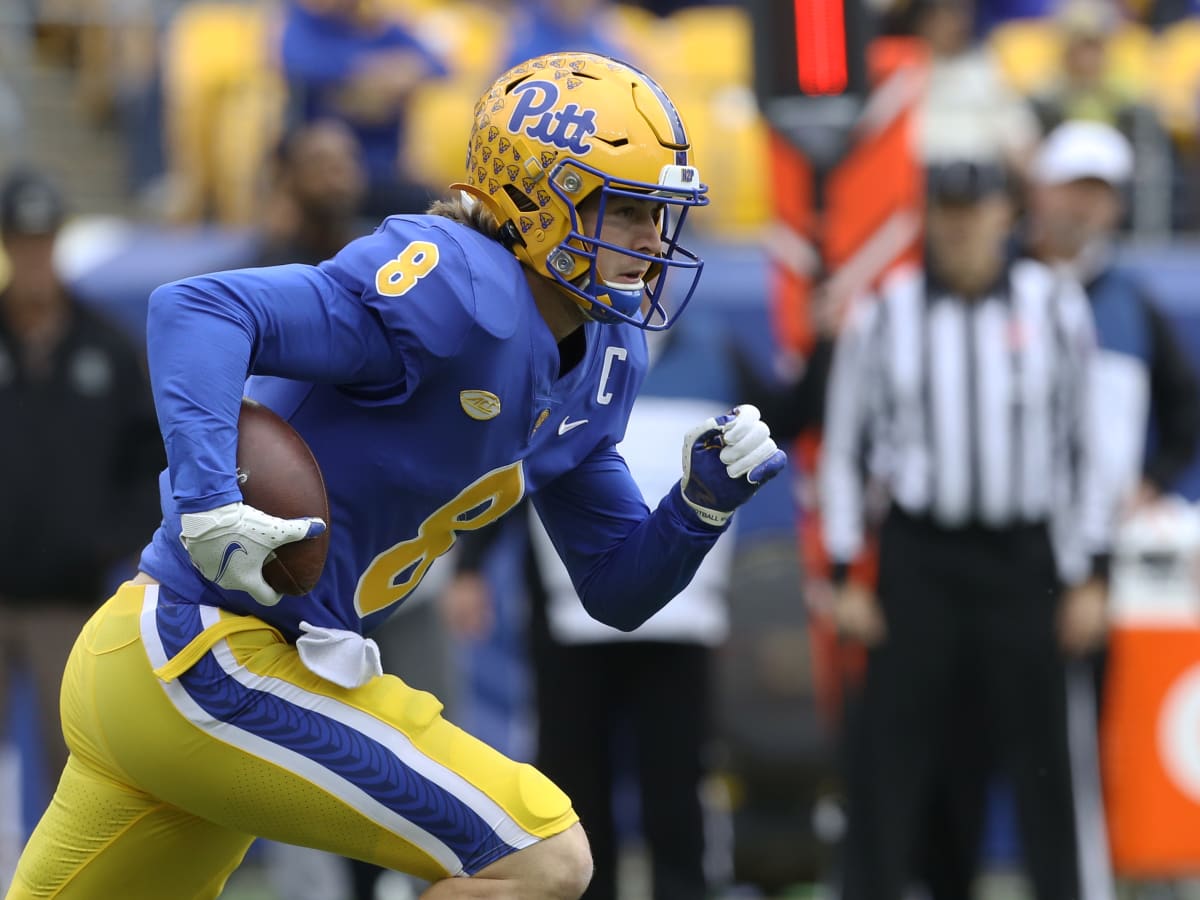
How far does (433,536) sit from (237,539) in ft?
1.83

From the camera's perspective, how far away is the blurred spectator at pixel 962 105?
310 inches

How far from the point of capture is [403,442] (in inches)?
130

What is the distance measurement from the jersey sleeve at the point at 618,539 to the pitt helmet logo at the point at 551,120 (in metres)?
0.66

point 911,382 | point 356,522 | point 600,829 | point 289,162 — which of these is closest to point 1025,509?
point 911,382

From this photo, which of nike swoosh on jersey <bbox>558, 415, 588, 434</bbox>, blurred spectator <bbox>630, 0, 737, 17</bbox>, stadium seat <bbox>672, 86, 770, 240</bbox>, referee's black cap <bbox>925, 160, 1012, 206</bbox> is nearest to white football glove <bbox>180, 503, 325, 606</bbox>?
nike swoosh on jersey <bbox>558, 415, 588, 434</bbox>

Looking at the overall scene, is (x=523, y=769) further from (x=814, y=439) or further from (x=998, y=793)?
(x=998, y=793)

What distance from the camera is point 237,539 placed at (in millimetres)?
3012

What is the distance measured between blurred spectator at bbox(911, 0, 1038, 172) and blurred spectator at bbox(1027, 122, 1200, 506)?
1212 millimetres

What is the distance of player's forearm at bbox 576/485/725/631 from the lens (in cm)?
356

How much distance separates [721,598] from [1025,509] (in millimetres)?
951

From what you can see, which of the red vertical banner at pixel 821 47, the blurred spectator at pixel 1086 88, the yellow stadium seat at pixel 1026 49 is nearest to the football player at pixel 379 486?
the red vertical banner at pixel 821 47

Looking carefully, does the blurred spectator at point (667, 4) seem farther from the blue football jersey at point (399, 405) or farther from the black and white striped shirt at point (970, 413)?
the blue football jersey at point (399, 405)

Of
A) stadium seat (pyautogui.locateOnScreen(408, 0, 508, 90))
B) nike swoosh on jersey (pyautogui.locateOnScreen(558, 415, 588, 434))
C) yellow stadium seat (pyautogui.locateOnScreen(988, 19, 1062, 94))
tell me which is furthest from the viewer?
yellow stadium seat (pyautogui.locateOnScreen(988, 19, 1062, 94))

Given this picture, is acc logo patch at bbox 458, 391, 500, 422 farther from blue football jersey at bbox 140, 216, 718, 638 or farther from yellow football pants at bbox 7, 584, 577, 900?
yellow football pants at bbox 7, 584, 577, 900
